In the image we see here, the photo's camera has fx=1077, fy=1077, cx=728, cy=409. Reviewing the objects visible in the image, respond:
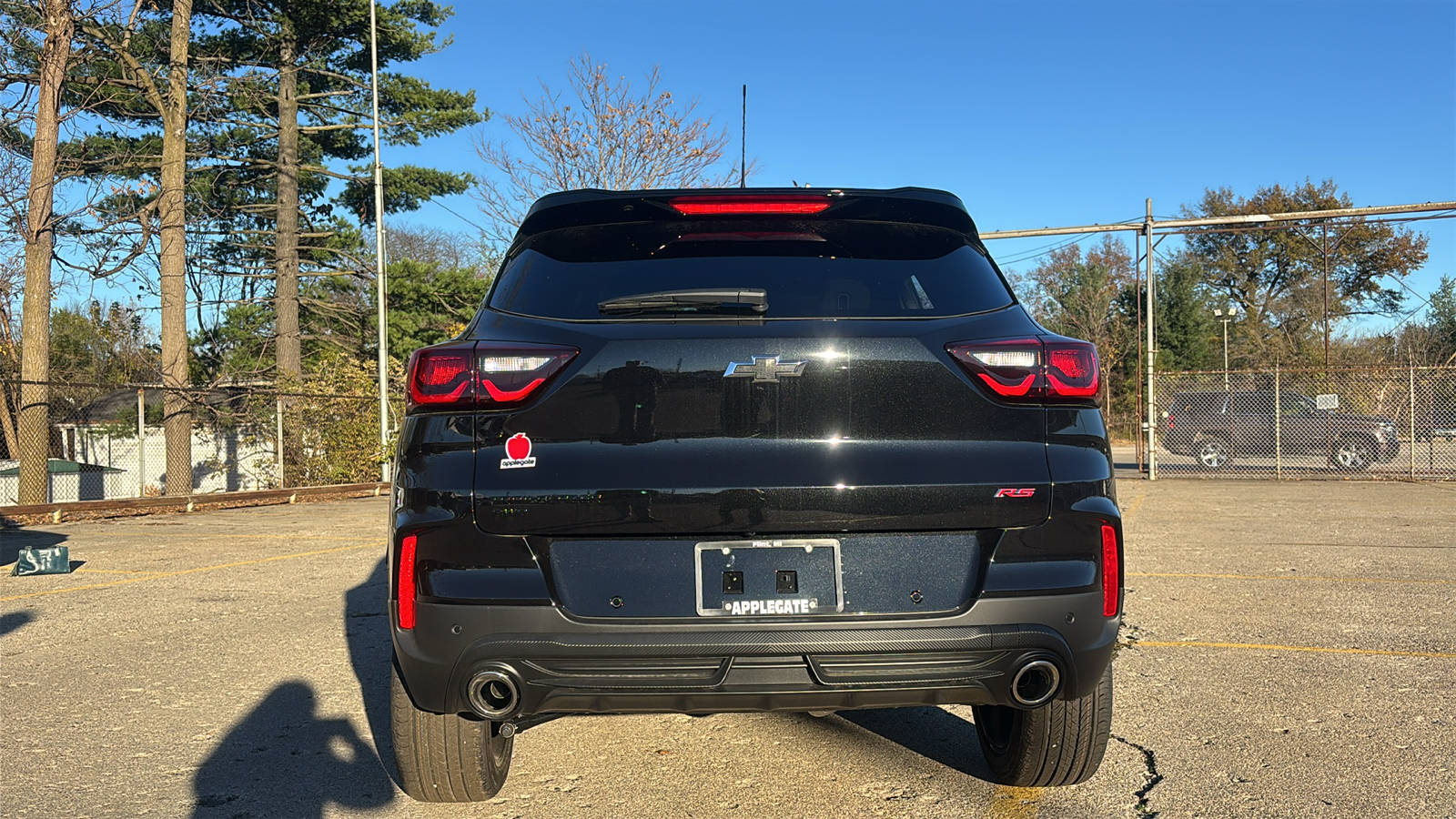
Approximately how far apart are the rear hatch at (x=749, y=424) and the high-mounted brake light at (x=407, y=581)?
0.22 m

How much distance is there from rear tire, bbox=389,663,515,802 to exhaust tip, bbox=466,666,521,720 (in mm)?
352

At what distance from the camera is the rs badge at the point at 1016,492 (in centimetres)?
258

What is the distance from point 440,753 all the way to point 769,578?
46.1 inches

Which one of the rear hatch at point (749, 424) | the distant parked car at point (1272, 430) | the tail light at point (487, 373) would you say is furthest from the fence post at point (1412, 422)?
the tail light at point (487, 373)

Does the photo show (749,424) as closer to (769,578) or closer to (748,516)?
(748,516)

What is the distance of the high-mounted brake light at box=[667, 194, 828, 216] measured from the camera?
9.95 feet

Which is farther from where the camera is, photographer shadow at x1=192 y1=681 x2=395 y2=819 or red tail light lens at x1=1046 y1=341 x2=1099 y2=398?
photographer shadow at x1=192 y1=681 x2=395 y2=819

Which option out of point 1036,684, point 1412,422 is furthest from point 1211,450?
point 1036,684

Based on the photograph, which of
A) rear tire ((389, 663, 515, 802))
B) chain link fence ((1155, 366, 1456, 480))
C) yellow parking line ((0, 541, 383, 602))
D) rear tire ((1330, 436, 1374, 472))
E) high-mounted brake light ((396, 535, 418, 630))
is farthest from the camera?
rear tire ((1330, 436, 1374, 472))

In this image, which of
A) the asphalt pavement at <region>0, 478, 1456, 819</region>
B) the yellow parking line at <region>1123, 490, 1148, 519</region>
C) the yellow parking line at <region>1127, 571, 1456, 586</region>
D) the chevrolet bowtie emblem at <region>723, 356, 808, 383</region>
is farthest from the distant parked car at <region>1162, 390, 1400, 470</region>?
the chevrolet bowtie emblem at <region>723, 356, 808, 383</region>

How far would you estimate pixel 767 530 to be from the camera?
101 inches

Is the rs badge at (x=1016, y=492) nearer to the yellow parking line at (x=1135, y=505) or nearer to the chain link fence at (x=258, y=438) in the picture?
the yellow parking line at (x=1135, y=505)

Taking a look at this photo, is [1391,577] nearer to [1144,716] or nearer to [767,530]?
[1144,716]

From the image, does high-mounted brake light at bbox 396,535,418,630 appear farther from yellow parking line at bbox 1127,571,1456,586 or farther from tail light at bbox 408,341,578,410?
yellow parking line at bbox 1127,571,1456,586
